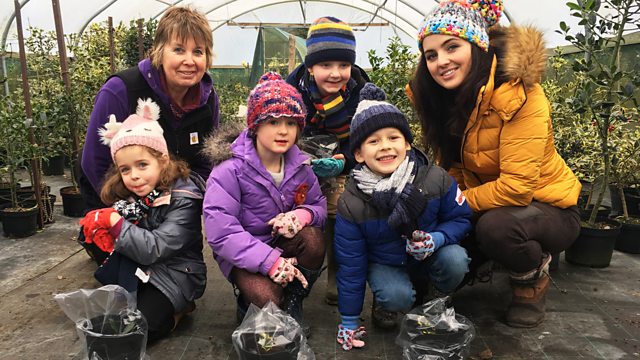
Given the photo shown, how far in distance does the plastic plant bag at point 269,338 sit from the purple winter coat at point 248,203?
27 centimetres

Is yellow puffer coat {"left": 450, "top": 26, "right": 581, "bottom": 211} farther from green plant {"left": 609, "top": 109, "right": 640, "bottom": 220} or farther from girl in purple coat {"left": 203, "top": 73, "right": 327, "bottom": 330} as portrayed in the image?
green plant {"left": 609, "top": 109, "right": 640, "bottom": 220}

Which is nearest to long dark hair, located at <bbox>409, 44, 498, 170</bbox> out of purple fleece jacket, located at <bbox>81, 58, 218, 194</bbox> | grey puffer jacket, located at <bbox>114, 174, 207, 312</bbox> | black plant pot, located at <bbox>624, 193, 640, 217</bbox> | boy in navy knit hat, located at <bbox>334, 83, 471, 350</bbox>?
boy in navy knit hat, located at <bbox>334, 83, 471, 350</bbox>

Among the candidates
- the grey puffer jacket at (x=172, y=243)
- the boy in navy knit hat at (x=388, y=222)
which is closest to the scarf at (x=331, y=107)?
the boy in navy knit hat at (x=388, y=222)

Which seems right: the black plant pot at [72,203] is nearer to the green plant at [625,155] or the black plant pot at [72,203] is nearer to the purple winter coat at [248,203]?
the purple winter coat at [248,203]

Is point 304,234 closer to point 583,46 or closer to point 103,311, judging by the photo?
point 103,311

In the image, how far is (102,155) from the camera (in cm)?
274

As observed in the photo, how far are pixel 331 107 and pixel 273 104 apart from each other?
0.51m

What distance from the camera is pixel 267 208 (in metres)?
2.38

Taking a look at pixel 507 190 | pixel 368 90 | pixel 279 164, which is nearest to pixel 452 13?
pixel 368 90

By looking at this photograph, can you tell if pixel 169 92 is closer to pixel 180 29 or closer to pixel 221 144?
pixel 180 29

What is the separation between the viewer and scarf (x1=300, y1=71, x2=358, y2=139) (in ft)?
8.96

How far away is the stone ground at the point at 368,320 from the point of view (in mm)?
2250

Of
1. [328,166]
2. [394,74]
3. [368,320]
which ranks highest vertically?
[394,74]

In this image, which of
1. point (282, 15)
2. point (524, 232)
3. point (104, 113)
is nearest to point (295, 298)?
point (524, 232)
